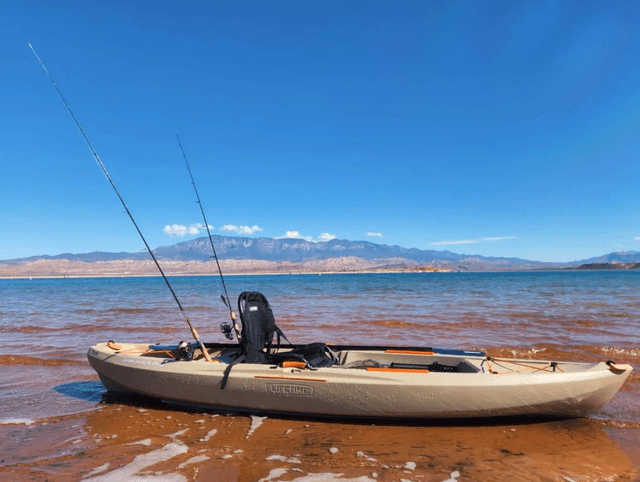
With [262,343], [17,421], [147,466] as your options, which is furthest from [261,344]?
[17,421]

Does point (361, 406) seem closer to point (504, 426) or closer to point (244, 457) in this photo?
point (244, 457)

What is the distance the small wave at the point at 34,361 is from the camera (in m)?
9.82

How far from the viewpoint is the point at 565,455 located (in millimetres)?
4848

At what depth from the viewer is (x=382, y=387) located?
5.30 m

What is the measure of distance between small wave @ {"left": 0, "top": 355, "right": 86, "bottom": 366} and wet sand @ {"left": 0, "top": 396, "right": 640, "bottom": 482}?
4.35 meters

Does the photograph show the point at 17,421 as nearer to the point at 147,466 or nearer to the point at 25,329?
the point at 147,466

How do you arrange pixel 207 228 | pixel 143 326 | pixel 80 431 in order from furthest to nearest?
pixel 143 326, pixel 207 228, pixel 80 431

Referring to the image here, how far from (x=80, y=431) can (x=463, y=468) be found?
17.2 ft

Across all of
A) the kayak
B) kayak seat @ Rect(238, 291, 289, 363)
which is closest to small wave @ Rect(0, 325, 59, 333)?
the kayak

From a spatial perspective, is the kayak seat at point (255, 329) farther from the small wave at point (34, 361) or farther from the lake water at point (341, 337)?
the small wave at point (34, 361)

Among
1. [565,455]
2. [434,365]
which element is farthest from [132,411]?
[565,455]

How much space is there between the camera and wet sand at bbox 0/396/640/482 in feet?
14.6

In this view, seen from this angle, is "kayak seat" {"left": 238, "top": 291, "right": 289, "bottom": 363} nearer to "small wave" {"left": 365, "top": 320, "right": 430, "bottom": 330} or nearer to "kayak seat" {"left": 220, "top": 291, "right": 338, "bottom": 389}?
"kayak seat" {"left": 220, "top": 291, "right": 338, "bottom": 389}

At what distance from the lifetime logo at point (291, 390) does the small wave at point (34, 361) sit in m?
6.68
